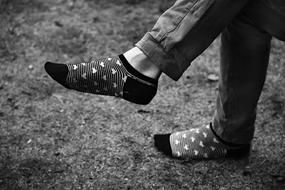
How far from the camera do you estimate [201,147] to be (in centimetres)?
191

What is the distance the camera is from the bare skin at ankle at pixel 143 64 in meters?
1.43

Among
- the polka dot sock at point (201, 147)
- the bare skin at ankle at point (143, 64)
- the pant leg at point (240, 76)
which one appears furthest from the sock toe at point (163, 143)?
the bare skin at ankle at point (143, 64)

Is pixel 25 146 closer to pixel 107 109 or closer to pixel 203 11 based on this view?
pixel 107 109

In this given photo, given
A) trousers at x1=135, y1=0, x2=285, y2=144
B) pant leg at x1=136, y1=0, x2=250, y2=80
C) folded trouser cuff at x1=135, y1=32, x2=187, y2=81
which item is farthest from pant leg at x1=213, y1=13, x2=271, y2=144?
folded trouser cuff at x1=135, y1=32, x2=187, y2=81

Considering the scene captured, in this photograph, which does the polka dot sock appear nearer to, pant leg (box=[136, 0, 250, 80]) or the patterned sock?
the patterned sock

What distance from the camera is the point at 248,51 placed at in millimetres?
1598

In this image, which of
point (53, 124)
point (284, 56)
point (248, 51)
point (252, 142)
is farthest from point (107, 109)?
point (284, 56)

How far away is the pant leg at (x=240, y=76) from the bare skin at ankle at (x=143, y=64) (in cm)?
39

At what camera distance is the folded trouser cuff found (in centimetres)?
137

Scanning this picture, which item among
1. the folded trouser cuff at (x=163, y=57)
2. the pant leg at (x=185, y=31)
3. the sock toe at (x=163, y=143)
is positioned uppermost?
the pant leg at (x=185, y=31)

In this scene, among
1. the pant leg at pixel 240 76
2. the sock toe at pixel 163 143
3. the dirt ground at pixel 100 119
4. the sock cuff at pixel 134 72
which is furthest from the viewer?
the sock toe at pixel 163 143

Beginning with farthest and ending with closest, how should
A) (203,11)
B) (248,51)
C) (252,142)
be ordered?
(252,142) → (248,51) → (203,11)

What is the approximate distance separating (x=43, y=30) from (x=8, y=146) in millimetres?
1331

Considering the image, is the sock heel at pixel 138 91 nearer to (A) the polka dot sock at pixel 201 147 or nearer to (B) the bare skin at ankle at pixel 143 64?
(B) the bare skin at ankle at pixel 143 64
